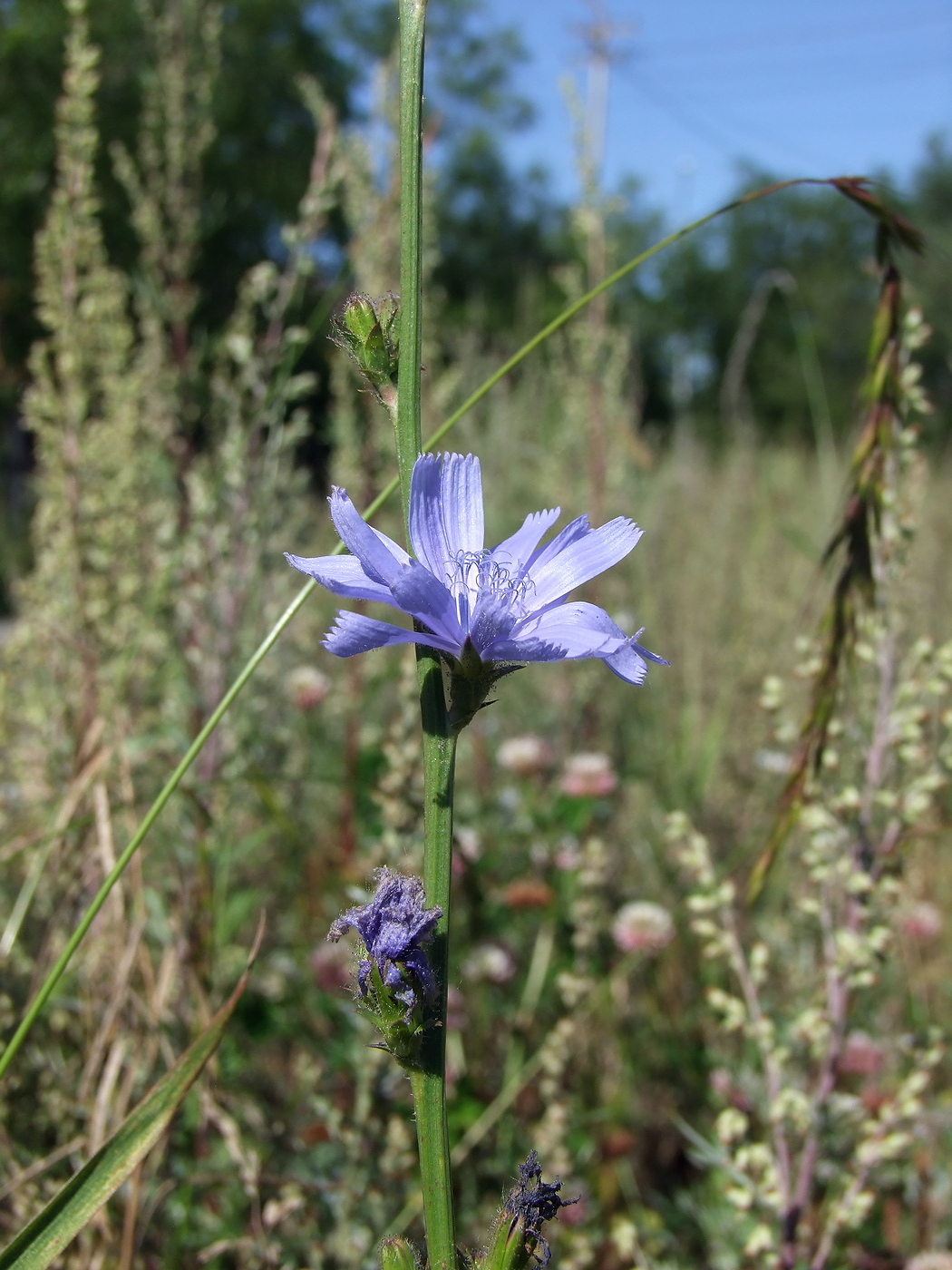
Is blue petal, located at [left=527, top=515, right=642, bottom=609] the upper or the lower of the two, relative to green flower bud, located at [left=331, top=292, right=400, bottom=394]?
lower

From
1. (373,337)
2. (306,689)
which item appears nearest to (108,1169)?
(373,337)

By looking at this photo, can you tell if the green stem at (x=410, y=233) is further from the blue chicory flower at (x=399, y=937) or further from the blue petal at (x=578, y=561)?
the blue chicory flower at (x=399, y=937)

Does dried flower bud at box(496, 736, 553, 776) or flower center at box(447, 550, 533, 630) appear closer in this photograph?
flower center at box(447, 550, 533, 630)

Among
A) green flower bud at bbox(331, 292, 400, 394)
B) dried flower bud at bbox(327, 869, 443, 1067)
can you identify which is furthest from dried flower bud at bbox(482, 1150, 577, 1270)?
green flower bud at bbox(331, 292, 400, 394)

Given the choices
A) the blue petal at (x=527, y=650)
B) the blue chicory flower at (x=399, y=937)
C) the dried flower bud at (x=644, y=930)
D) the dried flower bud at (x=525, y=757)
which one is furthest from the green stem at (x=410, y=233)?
the dried flower bud at (x=525, y=757)

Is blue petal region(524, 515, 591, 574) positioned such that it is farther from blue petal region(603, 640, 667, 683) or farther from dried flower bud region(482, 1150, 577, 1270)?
dried flower bud region(482, 1150, 577, 1270)

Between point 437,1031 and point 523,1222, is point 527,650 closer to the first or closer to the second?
point 437,1031

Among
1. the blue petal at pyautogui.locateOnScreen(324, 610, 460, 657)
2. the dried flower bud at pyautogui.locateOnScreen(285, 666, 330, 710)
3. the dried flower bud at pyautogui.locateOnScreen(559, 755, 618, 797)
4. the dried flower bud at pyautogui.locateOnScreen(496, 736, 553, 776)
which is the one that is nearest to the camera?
the blue petal at pyautogui.locateOnScreen(324, 610, 460, 657)
